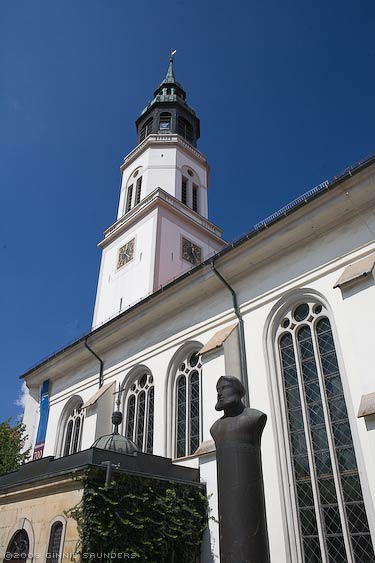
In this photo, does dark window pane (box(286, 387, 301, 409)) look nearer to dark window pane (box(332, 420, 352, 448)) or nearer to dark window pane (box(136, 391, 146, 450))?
dark window pane (box(332, 420, 352, 448))

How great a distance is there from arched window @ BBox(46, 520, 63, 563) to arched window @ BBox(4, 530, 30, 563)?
2.88ft

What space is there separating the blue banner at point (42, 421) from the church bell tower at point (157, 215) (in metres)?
4.12

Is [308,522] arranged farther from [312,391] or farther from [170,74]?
[170,74]

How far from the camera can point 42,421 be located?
850 inches

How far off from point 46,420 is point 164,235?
10.7m

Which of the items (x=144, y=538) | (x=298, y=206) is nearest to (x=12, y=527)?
(x=144, y=538)

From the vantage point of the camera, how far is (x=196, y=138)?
3316 centimetres

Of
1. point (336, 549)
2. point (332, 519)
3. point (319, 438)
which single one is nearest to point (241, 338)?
point (319, 438)

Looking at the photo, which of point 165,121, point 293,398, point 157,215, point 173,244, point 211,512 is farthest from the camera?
point 165,121

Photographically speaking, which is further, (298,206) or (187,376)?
(187,376)

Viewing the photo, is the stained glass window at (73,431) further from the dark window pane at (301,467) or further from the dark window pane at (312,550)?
the dark window pane at (312,550)

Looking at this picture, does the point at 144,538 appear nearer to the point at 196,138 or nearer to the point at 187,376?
the point at 187,376

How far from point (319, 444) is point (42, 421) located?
48.3 ft

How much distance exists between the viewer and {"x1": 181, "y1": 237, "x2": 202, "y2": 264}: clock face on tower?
2508 centimetres
